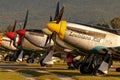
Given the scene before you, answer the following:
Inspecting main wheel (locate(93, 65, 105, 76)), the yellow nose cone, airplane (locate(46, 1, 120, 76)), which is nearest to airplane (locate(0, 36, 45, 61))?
main wheel (locate(93, 65, 105, 76))

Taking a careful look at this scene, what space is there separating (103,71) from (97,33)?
2967 millimetres

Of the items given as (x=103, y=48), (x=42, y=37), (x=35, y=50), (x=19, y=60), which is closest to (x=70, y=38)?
(x=103, y=48)

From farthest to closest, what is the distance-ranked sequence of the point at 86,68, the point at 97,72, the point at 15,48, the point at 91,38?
the point at 15,48 < the point at 86,68 < the point at 97,72 < the point at 91,38

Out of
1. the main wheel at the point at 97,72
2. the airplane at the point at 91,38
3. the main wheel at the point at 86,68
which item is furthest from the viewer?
the main wheel at the point at 86,68

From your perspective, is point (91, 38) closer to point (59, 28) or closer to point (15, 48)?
point (59, 28)

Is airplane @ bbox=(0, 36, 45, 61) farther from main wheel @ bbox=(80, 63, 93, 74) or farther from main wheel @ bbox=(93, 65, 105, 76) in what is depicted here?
main wheel @ bbox=(93, 65, 105, 76)

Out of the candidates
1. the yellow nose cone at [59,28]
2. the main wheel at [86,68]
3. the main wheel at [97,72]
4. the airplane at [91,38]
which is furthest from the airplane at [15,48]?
the airplane at [91,38]

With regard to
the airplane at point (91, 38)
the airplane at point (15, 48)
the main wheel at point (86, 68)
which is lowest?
the airplane at point (15, 48)

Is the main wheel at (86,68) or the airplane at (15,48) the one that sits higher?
the main wheel at (86,68)

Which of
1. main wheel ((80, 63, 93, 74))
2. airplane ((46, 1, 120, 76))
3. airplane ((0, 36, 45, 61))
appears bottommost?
airplane ((0, 36, 45, 61))

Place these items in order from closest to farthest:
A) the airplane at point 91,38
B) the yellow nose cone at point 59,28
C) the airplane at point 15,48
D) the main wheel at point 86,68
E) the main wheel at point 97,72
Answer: the airplane at point 91,38 → the yellow nose cone at point 59,28 → the main wheel at point 97,72 → the main wheel at point 86,68 → the airplane at point 15,48

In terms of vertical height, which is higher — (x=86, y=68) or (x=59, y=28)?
(x=59, y=28)

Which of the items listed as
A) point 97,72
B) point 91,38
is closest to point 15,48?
point 97,72

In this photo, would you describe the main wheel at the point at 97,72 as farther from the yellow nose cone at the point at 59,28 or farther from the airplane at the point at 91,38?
the yellow nose cone at the point at 59,28
